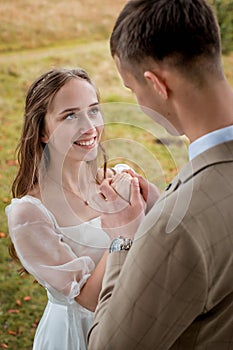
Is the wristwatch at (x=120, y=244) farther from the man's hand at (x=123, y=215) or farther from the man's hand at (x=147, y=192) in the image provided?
the man's hand at (x=147, y=192)

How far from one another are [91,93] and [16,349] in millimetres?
2289

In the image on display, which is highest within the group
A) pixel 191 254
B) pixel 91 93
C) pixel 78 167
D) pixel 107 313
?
pixel 191 254

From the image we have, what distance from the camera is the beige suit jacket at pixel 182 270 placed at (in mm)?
1129

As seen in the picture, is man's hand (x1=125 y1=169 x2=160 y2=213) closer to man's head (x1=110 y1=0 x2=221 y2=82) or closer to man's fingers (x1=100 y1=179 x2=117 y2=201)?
man's fingers (x1=100 y1=179 x2=117 y2=201)

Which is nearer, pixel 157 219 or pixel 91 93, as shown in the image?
pixel 157 219

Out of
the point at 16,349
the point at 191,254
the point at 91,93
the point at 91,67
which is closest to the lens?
the point at 191,254

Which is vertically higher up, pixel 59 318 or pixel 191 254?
pixel 191 254

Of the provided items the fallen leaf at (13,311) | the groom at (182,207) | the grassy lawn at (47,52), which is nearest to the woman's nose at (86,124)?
the groom at (182,207)

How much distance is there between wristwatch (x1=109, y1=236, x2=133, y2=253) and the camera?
1.36 m

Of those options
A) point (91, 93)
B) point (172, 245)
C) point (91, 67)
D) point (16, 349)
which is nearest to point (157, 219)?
point (172, 245)

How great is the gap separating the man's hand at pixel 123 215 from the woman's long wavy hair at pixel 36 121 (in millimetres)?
641

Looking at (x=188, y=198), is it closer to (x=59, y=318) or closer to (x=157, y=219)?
(x=157, y=219)

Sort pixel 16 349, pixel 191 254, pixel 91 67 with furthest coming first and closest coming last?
pixel 91 67 → pixel 16 349 → pixel 191 254

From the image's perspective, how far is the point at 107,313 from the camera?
1.22m
